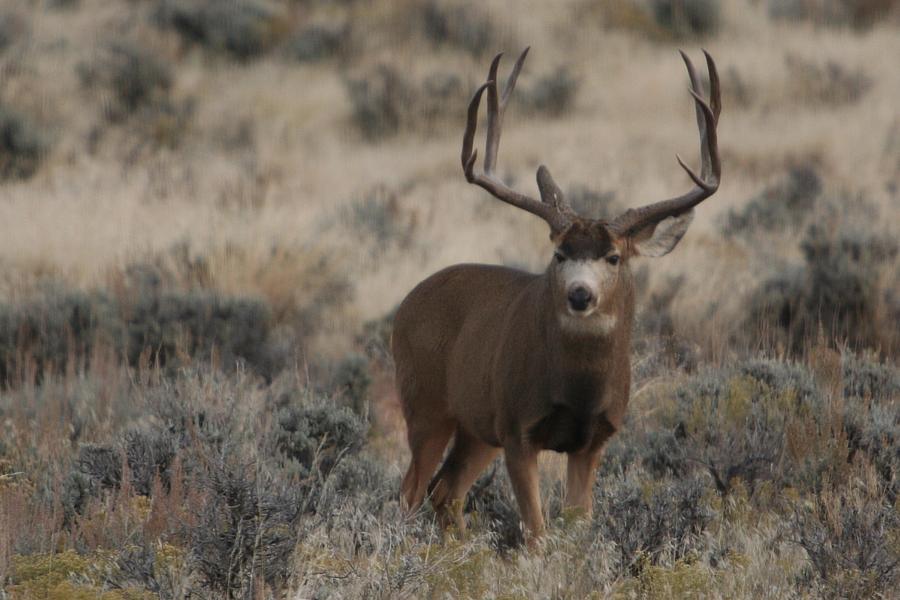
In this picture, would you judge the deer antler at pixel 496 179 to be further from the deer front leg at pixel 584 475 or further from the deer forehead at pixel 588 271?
the deer front leg at pixel 584 475

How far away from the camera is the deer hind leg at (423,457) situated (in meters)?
7.43

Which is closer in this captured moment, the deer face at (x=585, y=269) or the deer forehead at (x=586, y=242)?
the deer face at (x=585, y=269)

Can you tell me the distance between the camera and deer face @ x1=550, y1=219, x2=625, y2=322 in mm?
6039

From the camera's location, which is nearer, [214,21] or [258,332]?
[258,332]

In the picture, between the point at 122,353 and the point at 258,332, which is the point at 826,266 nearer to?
the point at 258,332

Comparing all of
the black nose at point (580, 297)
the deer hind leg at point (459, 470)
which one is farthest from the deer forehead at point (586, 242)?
the deer hind leg at point (459, 470)

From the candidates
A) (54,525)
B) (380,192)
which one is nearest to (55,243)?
(380,192)

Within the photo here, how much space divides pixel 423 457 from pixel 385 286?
6.34m

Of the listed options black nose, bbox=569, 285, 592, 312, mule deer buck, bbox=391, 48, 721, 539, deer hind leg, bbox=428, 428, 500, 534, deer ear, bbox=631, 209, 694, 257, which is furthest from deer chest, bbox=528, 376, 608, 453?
deer hind leg, bbox=428, 428, 500, 534

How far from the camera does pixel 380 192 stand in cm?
1920

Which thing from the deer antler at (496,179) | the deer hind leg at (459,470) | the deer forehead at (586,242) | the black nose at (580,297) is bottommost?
the deer hind leg at (459,470)

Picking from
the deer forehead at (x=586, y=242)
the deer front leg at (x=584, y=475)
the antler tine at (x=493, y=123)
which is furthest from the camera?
the antler tine at (x=493, y=123)

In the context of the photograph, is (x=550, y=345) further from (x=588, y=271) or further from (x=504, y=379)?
(x=588, y=271)

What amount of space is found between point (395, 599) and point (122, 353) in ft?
21.0
